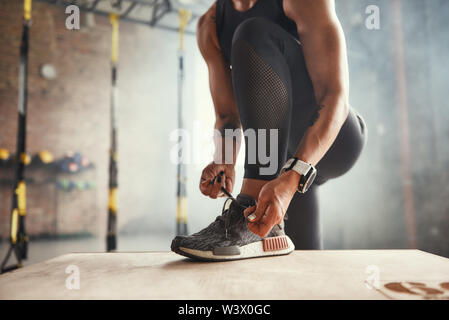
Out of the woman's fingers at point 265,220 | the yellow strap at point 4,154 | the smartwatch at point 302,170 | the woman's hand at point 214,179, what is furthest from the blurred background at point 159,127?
the woman's fingers at point 265,220

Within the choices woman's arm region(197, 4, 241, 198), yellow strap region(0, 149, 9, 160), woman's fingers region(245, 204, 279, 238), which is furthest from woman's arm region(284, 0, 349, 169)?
yellow strap region(0, 149, 9, 160)

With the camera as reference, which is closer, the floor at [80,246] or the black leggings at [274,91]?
the black leggings at [274,91]

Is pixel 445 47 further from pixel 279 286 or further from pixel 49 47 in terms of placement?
pixel 49 47

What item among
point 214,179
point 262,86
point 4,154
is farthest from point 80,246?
point 262,86

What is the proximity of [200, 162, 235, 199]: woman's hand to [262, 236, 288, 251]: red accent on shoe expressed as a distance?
198 millimetres

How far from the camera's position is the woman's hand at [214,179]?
0.90 m

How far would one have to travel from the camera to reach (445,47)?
9.20 ft

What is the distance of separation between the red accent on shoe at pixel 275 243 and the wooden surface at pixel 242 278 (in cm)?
3

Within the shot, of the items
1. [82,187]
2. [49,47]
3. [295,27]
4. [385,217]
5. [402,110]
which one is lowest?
[385,217]

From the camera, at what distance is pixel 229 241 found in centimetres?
72

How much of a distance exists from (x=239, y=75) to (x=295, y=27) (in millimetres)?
244

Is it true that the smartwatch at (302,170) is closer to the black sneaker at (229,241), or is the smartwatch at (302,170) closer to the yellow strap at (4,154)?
the black sneaker at (229,241)
